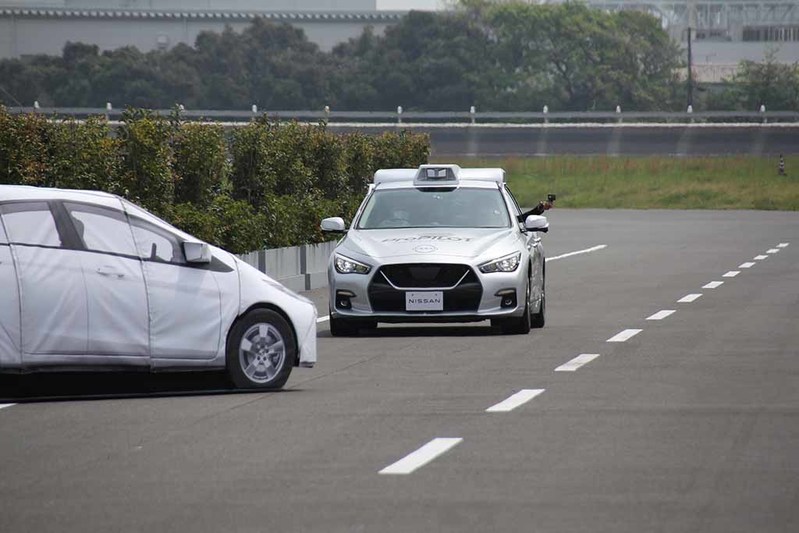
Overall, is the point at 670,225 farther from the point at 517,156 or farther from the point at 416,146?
the point at 517,156

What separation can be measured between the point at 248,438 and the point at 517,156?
291 ft

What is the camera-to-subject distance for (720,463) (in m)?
9.67

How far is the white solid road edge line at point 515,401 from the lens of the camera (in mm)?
12109

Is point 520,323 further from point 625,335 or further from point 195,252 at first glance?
point 195,252

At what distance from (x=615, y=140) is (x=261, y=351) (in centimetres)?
9077

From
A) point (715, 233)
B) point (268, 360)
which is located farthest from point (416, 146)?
point (268, 360)

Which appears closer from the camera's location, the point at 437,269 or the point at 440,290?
the point at 440,290

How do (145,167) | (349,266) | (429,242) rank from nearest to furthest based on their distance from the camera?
(349,266) < (429,242) < (145,167)

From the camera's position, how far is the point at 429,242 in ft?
59.6

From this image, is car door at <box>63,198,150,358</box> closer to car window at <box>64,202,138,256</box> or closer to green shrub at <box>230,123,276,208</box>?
car window at <box>64,202,138,256</box>

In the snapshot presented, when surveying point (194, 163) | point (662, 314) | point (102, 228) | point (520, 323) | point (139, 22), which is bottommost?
point (662, 314)

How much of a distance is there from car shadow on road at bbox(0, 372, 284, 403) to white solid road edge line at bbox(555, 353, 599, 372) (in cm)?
265

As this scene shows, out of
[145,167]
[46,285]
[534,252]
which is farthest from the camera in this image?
[145,167]

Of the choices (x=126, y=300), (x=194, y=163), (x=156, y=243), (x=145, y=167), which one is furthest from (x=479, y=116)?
(x=126, y=300)
